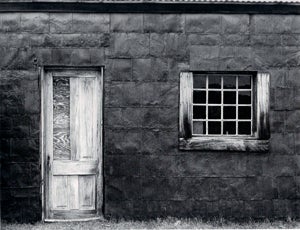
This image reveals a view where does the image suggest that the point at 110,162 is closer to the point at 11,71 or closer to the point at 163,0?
the point at 11,71

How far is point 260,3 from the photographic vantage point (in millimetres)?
6660

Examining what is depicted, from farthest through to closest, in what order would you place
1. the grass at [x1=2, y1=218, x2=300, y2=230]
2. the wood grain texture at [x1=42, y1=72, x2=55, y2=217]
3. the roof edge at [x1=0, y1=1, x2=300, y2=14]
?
the wood grain texture at [x1=42, y1=72, x2=55, y2=217]
the roof edge at [x1=0, y1=1, x2=300, y2=14]
the grass at [x1=2, y1=218, x2=300, y2=230]

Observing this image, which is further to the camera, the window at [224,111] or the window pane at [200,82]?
the window pane at [200,82]

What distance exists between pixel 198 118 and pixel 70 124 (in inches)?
88.0

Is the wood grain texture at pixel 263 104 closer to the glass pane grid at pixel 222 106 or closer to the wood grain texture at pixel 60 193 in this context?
the glass pane grid at pixel 222 106

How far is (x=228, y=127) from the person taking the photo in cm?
694

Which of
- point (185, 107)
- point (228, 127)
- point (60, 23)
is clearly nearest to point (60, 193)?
point (185, 107)

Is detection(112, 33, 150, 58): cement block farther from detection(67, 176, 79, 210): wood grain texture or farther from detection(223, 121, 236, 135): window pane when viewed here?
detection(67, 176, 79, 210): wood grain texture

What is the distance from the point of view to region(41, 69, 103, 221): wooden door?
22.4 feet

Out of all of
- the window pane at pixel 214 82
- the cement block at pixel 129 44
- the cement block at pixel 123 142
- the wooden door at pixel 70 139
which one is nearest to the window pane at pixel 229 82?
the window pane at pixel 214 82

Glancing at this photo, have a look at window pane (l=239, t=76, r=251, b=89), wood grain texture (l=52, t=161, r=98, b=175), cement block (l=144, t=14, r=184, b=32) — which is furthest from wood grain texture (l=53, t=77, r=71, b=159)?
window pane (l=239, t=76, r=251, b=89)

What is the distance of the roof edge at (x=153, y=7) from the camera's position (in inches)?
260

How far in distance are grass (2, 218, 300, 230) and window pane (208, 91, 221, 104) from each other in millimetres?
2036

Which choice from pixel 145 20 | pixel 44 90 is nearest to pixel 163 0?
pixel 145 20
